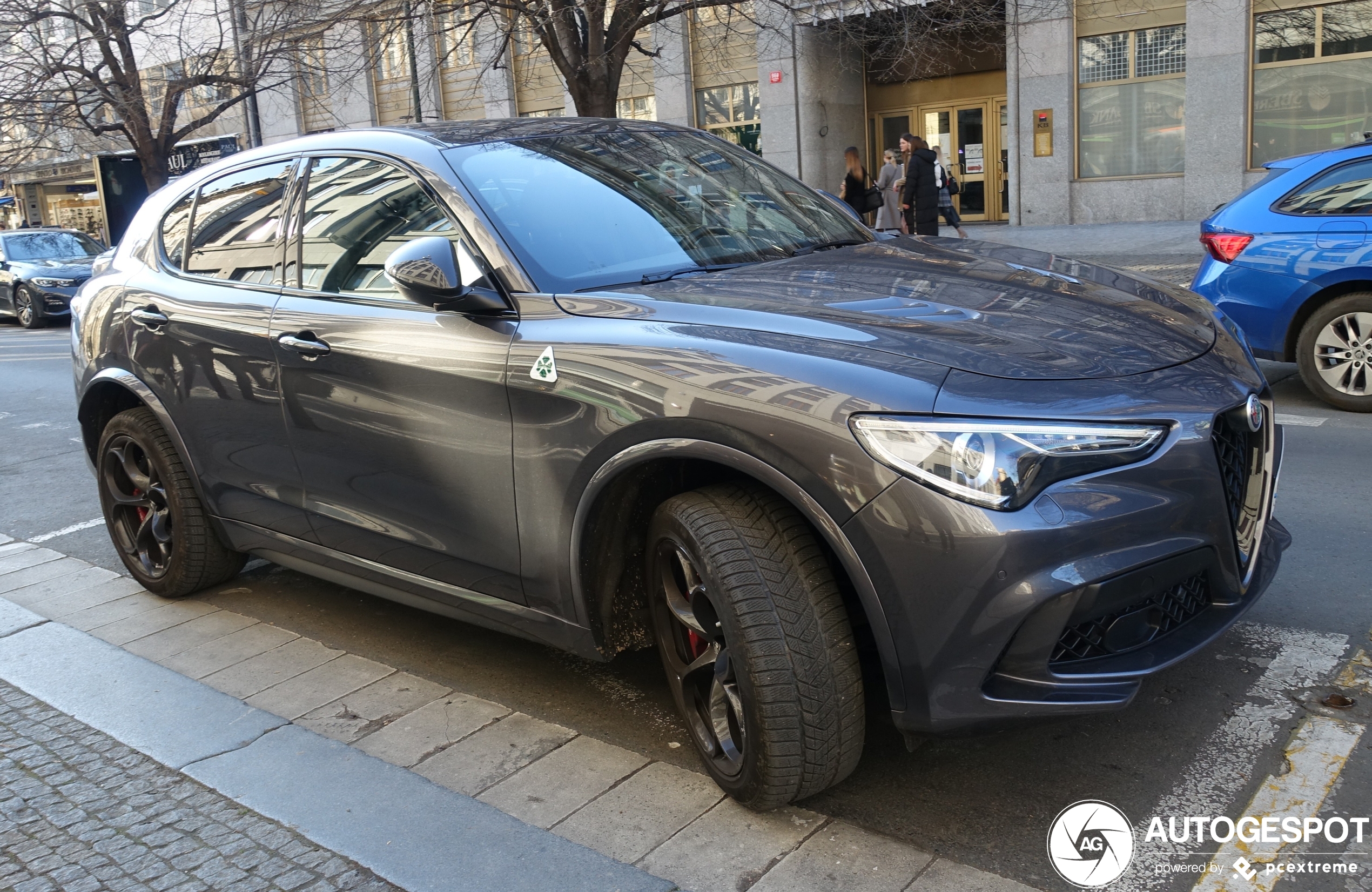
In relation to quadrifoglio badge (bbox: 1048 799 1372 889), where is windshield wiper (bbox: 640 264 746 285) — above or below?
above

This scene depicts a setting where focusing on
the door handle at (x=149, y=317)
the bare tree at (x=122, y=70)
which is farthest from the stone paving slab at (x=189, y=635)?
the bare tree at (x=122, y=70)

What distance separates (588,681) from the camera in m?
3.97

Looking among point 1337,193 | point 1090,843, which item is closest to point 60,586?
point 1090,843

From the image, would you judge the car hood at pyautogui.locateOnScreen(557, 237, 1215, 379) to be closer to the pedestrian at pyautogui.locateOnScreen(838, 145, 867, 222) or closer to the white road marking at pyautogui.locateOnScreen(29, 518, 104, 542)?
the white road marking at pyautogui.locateOnScreen(29, 518, 104, 542)

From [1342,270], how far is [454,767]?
6.10 metres

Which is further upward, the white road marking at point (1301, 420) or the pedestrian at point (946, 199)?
the pedestrian at point (946, 199)

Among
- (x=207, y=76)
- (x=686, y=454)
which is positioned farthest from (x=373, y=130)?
(x=207, y=76)

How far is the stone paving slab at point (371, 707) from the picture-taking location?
3.71 metres

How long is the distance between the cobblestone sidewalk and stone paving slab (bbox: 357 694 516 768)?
0.45m

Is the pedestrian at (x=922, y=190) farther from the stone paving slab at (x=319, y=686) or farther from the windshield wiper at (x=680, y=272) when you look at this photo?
the stone paving slab at (x=319, y=686)

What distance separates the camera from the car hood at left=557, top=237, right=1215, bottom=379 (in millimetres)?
2807

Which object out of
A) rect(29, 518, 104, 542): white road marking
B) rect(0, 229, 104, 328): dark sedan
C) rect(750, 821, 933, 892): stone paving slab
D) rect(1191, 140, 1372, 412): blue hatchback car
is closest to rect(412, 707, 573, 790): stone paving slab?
rect(750, 821, 933, 892): stone paving slab

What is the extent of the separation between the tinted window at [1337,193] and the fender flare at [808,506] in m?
5.78

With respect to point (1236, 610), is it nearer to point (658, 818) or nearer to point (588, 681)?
point (658, 818)
